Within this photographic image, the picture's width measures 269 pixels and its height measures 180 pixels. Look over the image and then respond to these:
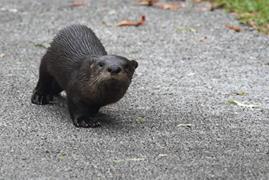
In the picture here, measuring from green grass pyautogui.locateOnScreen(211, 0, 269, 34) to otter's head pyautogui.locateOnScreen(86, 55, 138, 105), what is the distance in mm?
4581

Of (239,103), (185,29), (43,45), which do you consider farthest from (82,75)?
(185,29)

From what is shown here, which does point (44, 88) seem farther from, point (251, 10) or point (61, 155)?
point (251, 10)

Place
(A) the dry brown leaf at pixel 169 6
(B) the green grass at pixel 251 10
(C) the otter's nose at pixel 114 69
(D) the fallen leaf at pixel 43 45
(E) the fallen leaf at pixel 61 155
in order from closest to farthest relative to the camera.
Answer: (E) the fallen leaf at pixel 61 155 < (C) the otter's nose at pixel 114 69 < (D) the fallen leaf at pixel 43 45 < (B) the green grass at pixel 251 10 < (A) the dry brown leaf at pixel 169 6

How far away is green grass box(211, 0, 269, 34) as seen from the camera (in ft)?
35.9

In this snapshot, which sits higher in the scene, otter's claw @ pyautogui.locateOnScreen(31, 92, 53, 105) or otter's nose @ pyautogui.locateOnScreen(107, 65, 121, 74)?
otter's nose @ pyautogui.locateOnScreen(107, 65, 121, 74)

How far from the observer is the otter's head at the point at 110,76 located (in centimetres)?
634

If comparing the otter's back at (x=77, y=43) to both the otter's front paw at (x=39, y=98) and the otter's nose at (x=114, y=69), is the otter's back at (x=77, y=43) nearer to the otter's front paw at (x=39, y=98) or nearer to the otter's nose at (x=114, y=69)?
the otter's front paw at (x=39, y=98)

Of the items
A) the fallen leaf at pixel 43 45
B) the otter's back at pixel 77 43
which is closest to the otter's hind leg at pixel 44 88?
the otter's back at pixel 77 43

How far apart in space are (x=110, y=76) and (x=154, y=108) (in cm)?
124

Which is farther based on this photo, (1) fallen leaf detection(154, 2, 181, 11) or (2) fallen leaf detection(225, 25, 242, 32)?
(1) fallen leaf detection(154, 2, 181, 11)

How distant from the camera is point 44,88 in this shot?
758cm

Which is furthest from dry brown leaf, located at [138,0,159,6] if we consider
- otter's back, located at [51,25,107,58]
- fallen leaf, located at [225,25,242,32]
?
otter's back, located at [51,25,107,58]

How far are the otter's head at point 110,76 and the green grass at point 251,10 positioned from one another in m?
4.58

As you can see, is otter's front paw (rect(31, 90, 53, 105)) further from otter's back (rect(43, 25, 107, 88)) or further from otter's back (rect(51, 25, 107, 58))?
otter's back (rect(51, 25, 107, 58))
